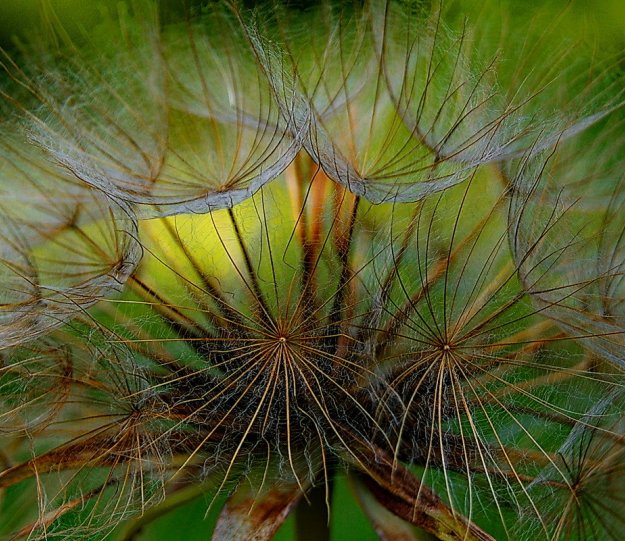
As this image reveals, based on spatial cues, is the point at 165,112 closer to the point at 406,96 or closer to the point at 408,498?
the point at 406,96

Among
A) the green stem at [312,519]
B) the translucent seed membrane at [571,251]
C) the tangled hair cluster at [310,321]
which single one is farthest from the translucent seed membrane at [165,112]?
the green stem at [312,519]

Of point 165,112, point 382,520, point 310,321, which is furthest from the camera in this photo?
point 165,112

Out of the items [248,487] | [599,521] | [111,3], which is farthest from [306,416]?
[111,3]

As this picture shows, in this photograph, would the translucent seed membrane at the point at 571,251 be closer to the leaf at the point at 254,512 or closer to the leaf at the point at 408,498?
the leaf at the point at 408,498

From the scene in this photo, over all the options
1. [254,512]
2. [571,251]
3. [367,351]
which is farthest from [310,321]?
[571,251]

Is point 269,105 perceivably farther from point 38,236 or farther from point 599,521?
point 599,521

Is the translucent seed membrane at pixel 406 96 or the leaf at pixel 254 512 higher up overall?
the translucent seed membrane at pixel 406 96

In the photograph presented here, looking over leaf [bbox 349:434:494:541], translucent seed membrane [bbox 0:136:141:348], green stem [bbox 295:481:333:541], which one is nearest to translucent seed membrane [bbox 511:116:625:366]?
leaf [bbox 349:434:494:541]
